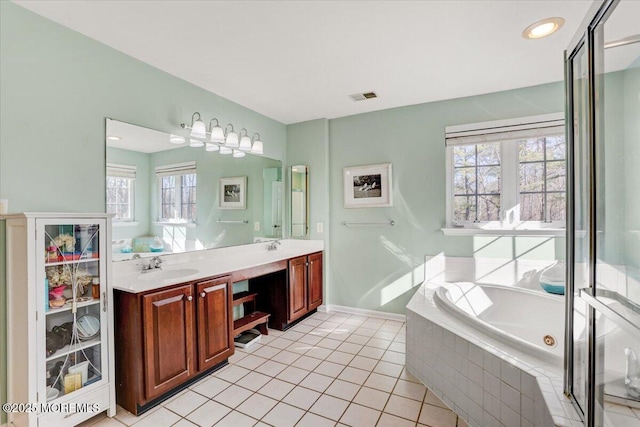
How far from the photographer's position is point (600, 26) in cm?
105

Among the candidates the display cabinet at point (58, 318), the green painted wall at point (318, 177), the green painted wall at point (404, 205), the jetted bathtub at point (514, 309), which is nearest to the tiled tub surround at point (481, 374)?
the jetted bathtub at point (514, 309)

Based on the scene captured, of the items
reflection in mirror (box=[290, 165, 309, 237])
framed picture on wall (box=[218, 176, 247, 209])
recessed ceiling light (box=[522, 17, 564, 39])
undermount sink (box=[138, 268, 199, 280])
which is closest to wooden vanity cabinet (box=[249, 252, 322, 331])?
reflection in mirror (box=[290, 165, 309, 237])

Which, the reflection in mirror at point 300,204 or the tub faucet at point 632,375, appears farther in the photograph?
the reflection in mirror at point 300,204

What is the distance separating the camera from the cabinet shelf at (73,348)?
1646mm

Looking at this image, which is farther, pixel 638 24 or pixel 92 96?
pixel 92 96

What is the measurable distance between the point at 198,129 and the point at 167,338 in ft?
5.46

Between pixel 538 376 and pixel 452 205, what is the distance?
2.09 metres

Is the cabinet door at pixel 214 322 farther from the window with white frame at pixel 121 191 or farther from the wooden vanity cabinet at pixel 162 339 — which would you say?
the window with white frame at pixel 121 191

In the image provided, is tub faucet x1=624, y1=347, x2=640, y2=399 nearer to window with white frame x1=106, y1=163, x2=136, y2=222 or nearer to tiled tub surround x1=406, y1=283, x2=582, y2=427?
tiled tub surround x1=406, y1=283, x2=582, y2=427

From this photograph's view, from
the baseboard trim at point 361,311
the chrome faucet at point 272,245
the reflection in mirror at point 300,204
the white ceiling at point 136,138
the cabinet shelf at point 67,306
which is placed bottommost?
the baseboard trim at point 361,311

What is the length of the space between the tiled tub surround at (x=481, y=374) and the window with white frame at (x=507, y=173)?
4.34 ft

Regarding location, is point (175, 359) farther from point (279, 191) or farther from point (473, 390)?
point (279, 191)

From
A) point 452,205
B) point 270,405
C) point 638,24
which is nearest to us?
point 638,24

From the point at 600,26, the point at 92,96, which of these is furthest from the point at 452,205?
the point at 92,96
